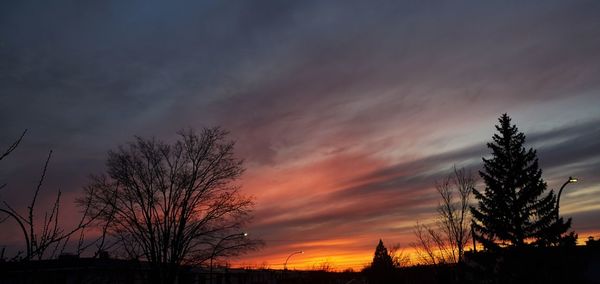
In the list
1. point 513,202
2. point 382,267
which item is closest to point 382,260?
point 382,267

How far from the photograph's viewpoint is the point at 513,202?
39844 millimetres

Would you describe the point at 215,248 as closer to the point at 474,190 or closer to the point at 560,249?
the point at 474,190

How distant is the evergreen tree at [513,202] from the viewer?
39.1 m

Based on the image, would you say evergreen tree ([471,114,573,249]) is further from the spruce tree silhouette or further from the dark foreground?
the spruce tree silhouette

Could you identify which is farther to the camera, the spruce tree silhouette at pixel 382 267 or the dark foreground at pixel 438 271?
the spruce tree silhouette at pixel 382 267

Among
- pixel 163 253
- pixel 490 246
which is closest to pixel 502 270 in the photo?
pixel 490 246

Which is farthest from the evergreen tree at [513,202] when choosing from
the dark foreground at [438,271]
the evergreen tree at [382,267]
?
the evergreen tree at [382,267]

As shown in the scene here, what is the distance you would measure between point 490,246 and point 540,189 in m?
6.62

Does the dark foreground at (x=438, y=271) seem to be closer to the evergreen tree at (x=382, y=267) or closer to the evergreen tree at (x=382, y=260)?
the evergreen tree at (x=382, y=267)

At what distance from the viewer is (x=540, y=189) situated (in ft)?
133

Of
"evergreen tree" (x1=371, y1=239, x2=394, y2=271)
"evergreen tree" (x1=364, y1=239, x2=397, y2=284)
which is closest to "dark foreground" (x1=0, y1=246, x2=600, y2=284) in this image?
"evergreen tree" (x1=364, y1=239, x2=397, y2=284)

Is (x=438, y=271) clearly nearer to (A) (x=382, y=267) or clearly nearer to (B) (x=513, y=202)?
(B) (x=513, y=202)

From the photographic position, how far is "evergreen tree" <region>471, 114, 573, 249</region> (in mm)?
39062

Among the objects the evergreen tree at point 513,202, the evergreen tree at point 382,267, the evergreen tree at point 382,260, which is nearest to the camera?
the evergreen tree at point 513,202
